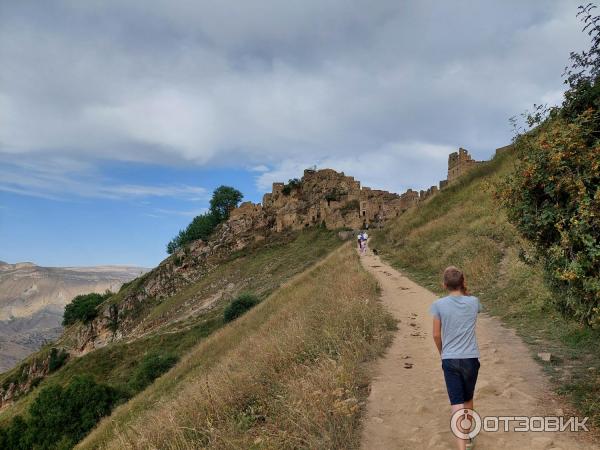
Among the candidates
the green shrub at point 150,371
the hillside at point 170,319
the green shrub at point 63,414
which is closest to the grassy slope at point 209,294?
the hillside at point 170,319

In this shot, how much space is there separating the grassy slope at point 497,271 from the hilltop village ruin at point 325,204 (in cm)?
1680

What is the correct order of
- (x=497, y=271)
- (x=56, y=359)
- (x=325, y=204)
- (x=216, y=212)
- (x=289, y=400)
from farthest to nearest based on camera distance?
(x=216, y=212) < (x=325, y=204) < (x=56, y=359) < (x=497, y=271) < (x=289, y=400)

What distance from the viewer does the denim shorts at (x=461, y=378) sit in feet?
13.1

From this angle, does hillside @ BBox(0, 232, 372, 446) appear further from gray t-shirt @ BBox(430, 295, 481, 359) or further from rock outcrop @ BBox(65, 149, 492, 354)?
gray t-shirt @ BBox(430, 295, 481, 359)

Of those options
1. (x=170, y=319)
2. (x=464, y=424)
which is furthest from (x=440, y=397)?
(x=170, y=319)

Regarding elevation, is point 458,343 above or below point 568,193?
below

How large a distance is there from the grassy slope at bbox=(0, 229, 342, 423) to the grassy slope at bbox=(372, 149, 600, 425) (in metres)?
15.6

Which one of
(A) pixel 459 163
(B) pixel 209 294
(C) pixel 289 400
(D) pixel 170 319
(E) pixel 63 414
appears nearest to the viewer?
(C) pixel 289 400

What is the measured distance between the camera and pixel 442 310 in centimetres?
420

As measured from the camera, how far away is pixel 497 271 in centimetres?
1314

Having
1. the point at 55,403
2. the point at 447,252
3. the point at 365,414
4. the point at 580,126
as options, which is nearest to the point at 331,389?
the point at 365,414

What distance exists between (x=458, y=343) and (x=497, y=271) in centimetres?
1065

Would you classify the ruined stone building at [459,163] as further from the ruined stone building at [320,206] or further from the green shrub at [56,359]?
the green shrub at [56,359]

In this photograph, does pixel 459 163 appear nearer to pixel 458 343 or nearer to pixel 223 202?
pixel 458 343
